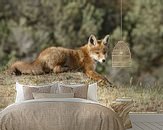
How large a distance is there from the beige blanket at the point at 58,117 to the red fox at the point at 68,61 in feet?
6.56

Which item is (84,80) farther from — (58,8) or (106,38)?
(58,8)

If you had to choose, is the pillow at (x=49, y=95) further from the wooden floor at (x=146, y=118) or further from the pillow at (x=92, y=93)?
the wooden floor at (x=146, y=118)

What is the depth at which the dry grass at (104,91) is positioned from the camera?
20.9ft

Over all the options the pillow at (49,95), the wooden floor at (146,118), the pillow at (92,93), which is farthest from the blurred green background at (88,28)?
the pillow at (49,95)

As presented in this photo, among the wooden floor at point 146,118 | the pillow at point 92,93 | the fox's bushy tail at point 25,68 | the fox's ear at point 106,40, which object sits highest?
the fox's ear at point 106,40

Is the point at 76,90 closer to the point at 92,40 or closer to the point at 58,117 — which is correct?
the point at 58,117

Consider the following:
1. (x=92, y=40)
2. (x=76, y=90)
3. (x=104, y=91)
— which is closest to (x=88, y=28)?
(x=92, y=40)

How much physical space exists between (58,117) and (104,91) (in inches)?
88.4

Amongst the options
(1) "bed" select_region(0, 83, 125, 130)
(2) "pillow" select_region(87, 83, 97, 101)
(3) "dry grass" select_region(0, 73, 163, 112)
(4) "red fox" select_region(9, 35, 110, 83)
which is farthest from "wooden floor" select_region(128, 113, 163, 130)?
(1) "bed" select_region(0, 83, 125, 130)

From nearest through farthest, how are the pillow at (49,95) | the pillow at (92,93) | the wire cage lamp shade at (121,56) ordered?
the pillow at (49,95) < the pillow at (92,93) < the wire cage lamp shade at (121,56)

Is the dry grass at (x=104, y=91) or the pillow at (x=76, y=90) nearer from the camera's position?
the pillow at (x=76, y=90)

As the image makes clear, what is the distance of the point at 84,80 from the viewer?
6.41 meters

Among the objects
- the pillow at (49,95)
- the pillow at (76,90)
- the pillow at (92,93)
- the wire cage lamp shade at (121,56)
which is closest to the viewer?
the pillow at (49,95)

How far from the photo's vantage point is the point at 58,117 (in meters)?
4.29
